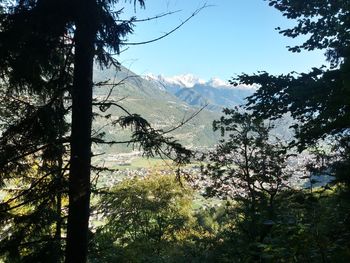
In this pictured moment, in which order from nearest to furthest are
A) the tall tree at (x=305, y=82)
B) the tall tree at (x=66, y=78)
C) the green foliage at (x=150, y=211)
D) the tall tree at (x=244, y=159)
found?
1. the tall tree at (x=66, y=78)
2. the tall tree at (x=305, y=82)
3. the tall tree at (x=244, y=159)
4. the green foliage at (x=150, y=211)

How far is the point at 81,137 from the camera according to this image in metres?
4.46

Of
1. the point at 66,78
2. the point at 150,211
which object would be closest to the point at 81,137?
the point at 66,78

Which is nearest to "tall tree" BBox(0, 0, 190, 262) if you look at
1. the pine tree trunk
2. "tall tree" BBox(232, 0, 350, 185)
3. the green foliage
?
the pine tree trunk

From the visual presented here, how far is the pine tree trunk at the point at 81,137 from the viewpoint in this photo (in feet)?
14.3

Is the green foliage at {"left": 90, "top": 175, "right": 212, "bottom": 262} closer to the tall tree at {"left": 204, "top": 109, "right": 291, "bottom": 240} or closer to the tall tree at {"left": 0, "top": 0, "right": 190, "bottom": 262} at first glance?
the tall tree at {"left": 204, "top": 109, "right": 291, "bottom": 240}

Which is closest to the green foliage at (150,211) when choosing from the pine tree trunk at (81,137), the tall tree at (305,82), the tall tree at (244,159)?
the tall tree at (244,159)

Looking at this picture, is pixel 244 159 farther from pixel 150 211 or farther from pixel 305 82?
pixel 150 211

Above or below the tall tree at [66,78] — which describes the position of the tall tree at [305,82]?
above

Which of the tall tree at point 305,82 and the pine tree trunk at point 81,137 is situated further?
the tall tree at point 305,82

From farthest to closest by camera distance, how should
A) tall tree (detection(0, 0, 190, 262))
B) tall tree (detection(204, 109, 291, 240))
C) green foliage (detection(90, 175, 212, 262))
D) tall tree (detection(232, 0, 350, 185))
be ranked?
green foliage (detection(90, 175, 212, 262)), tall tree (detection(204, 109, 291, 240)), tall tree (detection(232, 0, 350, 185)), tall tree (detection(0, 0, 190, 262))

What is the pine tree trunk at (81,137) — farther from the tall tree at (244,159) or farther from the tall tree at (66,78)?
the tall tree at (244,159)

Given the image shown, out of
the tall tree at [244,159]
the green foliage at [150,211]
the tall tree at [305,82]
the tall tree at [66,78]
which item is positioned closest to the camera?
the tall tree at [66,78]

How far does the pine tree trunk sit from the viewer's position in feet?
14.3

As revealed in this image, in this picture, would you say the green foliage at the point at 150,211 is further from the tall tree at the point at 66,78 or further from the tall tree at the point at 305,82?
the tall tree at the point at 66,78
